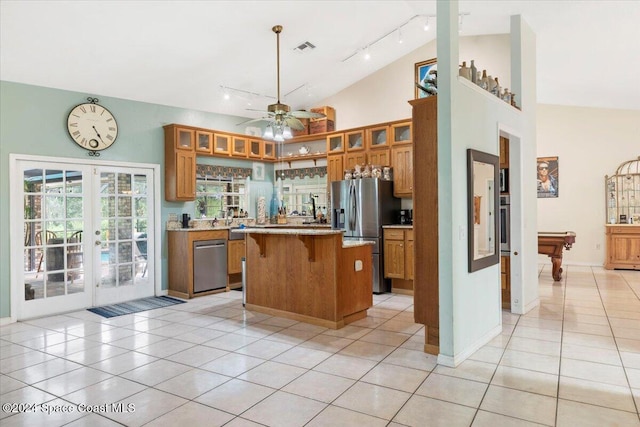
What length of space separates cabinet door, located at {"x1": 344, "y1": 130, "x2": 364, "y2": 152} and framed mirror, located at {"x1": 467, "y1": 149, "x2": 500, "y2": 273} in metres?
3.10

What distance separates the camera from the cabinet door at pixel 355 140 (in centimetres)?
684

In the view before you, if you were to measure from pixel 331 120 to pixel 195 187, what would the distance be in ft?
9.22

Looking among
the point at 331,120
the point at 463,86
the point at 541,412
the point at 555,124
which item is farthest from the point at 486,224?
the point at 555,124

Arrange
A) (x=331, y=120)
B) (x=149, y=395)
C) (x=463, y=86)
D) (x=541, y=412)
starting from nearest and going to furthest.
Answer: (x=541, y=412), (x=149, y=395), (x=463, y=86), (x=331, y=120)

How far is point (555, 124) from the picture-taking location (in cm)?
854

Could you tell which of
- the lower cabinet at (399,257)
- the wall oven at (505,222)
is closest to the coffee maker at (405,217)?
the lower cabinet at (399,257)

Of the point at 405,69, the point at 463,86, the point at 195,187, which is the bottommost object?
the point at 195,187

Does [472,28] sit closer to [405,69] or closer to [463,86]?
[405,69]

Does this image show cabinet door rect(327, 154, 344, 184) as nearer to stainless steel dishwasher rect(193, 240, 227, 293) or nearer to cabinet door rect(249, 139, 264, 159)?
cabinet door rect(249, 139, 264, 159)

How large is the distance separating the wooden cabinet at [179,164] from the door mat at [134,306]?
1.55 metres

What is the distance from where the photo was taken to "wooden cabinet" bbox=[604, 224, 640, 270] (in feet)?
25.2

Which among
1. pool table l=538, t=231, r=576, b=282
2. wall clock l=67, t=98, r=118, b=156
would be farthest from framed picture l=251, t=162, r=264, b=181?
pool table l=538, t=231, r=576, b=282

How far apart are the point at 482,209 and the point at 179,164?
4.50 m

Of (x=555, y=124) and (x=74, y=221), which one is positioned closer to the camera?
(x=74, y=221)
